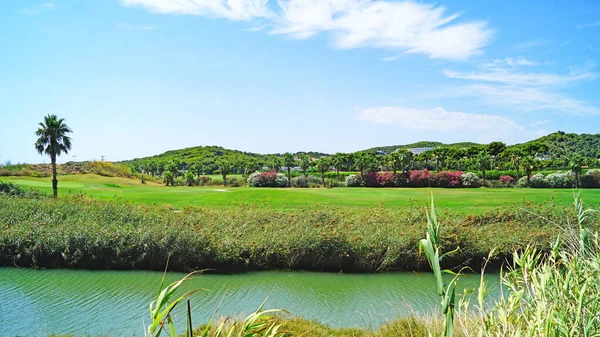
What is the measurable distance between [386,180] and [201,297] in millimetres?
58827

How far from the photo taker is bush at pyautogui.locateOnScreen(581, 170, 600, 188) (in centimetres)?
5953

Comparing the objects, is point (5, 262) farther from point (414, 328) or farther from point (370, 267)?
point (414, 328)

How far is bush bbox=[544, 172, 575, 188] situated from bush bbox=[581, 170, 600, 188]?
1.43 meters

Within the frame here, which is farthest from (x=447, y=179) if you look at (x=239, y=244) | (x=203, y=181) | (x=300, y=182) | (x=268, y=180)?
(x=239, y=244)

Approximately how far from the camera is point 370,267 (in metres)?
22.5

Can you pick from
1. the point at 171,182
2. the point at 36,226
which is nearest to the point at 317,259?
the point at 36,226

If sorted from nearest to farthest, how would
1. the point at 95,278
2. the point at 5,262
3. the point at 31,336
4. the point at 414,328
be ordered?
the point at 414,328, the point at 31,336, the point at 95,278, the point at 5,262

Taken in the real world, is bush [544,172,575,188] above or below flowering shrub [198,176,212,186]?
below

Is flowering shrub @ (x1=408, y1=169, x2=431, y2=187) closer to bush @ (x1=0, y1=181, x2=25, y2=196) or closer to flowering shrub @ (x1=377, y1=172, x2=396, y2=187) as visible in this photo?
flowering shrub @ (x1=377, y1=172, x2=396, y2=187)

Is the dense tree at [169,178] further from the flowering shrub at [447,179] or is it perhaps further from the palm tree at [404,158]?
the flowering shrub at [447,179]

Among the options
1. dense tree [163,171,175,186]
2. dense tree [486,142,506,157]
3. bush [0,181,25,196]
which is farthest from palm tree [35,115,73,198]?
dense tree [486,142,506,157]

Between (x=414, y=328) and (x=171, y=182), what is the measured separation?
248ft

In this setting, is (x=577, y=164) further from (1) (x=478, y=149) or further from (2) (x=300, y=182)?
(1) (x=478, y=149)

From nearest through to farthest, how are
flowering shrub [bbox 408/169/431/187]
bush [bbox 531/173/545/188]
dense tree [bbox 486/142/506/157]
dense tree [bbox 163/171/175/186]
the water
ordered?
the water
bush [bbox 531/173/545/188]
flowering shrub [bbox 408/169/431/187]
dense tree [bbox 163/171/175/186]
dense tree [bbox 486/142/506/157]
